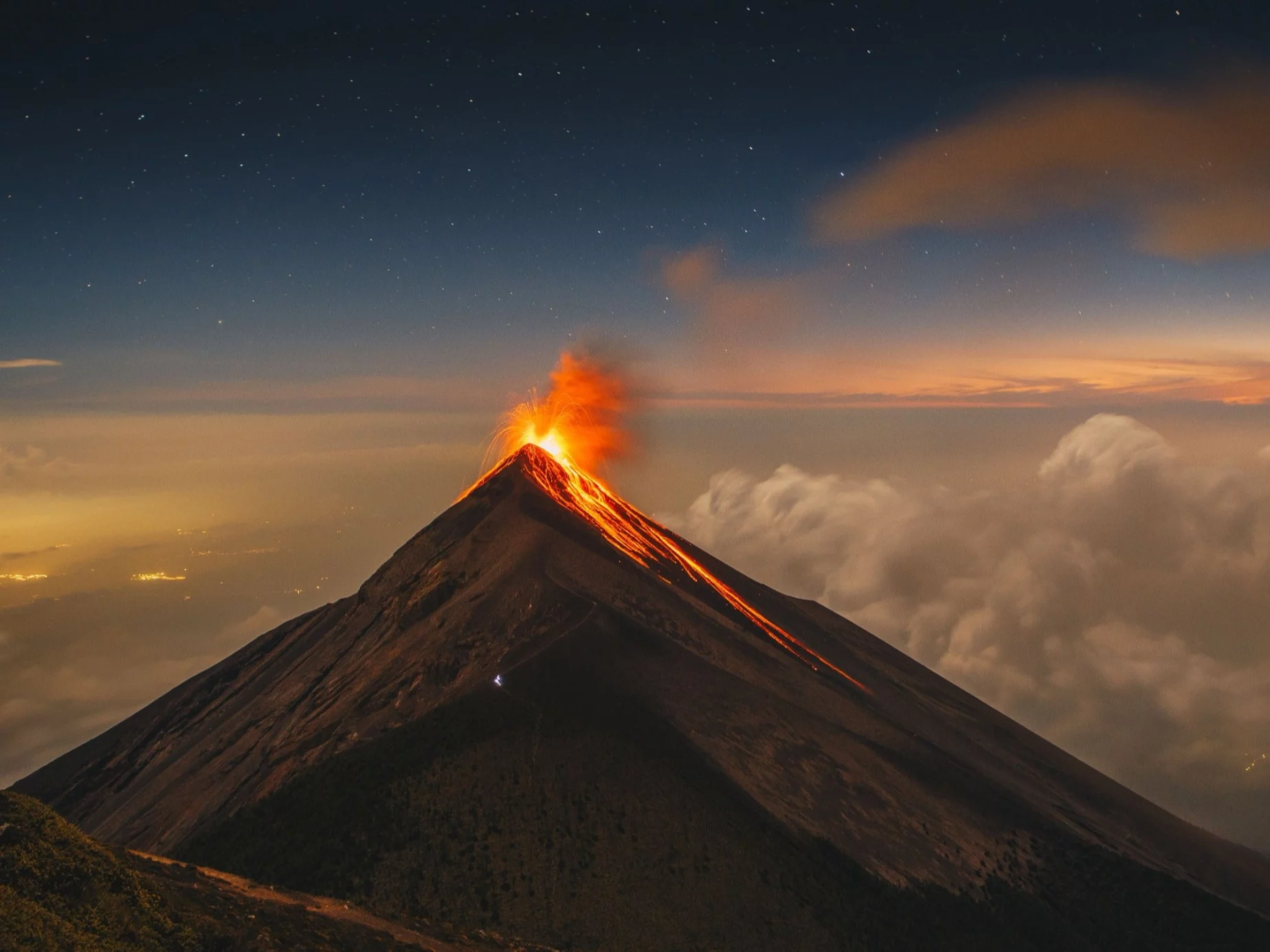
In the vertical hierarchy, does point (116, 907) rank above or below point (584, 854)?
below

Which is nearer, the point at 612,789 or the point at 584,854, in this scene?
the point at 584,854

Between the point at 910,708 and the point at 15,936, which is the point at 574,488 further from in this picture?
the point at 15,936

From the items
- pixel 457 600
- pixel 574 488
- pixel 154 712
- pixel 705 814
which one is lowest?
pixel 154 712

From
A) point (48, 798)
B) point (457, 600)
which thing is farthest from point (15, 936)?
point (48, 798)

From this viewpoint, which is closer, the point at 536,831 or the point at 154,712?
the point at 536,831

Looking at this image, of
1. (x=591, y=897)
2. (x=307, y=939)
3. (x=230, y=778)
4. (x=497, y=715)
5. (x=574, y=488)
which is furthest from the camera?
(x=574, y=488)

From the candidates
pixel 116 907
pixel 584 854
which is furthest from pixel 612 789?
pixel 116 907

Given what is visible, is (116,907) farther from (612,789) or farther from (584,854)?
(612,789)
